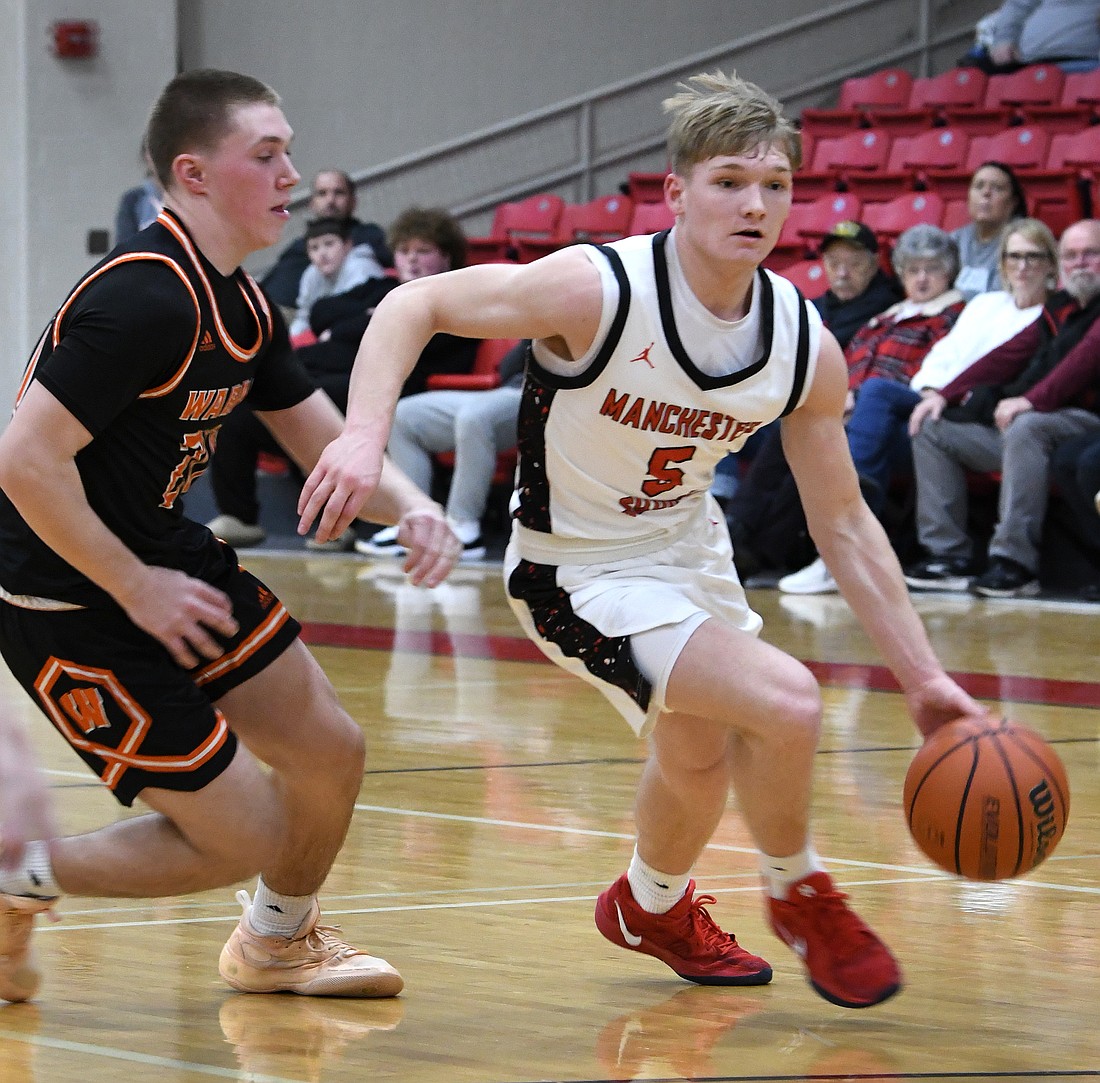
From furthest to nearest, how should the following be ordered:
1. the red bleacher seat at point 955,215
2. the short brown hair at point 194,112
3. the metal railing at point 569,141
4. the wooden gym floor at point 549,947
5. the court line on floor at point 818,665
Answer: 1. the metal railing at point 569,141
2. the red bleacher seat at point 955,215
3. the court line on floor at point 818,665
4. the short brown hair at point 194,112
5. the wooden gym floor at point 549,947

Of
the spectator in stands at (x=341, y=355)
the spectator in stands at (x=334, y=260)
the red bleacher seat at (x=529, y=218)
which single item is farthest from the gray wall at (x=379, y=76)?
the spectator in stands at (x=341, y=355)

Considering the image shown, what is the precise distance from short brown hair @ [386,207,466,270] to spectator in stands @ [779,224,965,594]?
7.81ft

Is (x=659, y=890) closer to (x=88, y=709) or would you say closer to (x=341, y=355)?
(x=88, y=709)

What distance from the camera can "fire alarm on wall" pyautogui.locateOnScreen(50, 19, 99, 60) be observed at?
13.9 metres

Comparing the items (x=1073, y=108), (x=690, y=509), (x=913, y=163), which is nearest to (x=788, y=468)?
(x=913, y=163)

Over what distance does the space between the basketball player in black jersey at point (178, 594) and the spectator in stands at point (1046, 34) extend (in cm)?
1103

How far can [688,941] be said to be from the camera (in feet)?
10.7

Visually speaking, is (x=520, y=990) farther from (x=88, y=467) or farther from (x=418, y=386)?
(x=418, y=386)

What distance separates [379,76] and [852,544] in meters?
12.3

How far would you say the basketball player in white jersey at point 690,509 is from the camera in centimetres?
303

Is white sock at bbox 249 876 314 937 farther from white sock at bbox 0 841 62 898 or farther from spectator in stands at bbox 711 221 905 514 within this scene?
spectator in stands at bbox 711 221 905 514

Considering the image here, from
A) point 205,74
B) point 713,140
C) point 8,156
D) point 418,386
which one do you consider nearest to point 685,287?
point 713,140

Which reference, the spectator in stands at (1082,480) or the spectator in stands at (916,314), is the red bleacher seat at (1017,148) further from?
the spectator in stands at (1082,480)

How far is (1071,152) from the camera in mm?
11492
